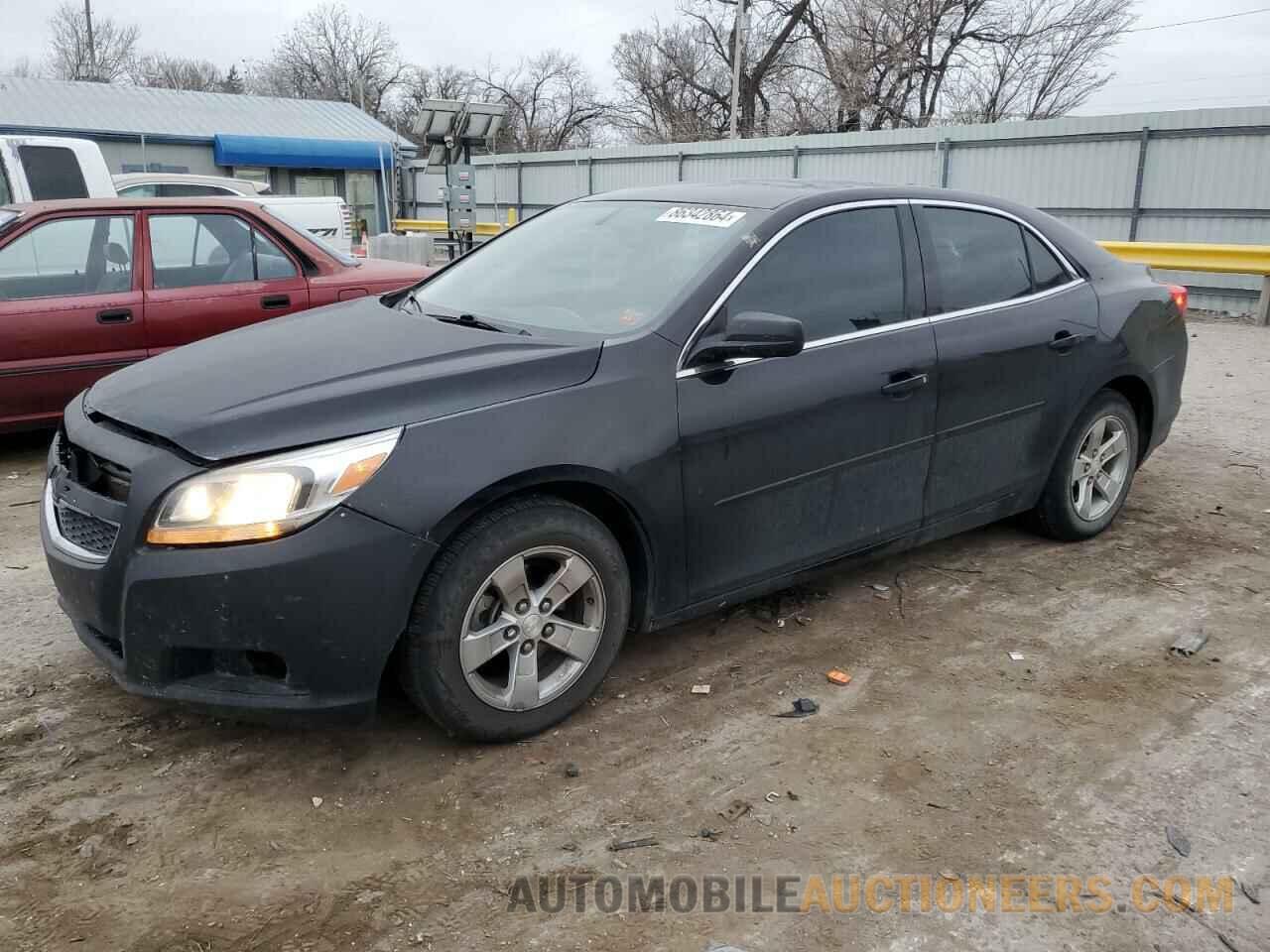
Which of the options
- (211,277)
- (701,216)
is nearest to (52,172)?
(211,277)

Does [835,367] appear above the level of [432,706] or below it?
above

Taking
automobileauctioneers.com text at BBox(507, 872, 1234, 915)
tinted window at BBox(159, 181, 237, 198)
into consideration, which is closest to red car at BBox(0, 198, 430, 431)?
automobileauctioneers.com text at BBox(507, 872, 1234, 915)

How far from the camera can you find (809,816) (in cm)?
284

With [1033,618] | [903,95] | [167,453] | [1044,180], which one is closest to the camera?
[167,453]

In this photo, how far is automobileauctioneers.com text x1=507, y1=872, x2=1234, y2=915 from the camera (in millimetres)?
2484

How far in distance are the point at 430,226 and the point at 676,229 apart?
22.7 m

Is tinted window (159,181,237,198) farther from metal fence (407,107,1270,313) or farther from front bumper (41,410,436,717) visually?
front bumper (41,410,436,717)

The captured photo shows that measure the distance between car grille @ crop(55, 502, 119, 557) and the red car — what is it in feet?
10.9

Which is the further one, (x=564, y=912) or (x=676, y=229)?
(x=676, y=229)

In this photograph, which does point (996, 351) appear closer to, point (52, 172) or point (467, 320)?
point (467, 320)

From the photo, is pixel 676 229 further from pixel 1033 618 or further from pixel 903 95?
pixel 903 95

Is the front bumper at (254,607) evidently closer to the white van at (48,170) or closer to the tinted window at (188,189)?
the white van at (48,170)

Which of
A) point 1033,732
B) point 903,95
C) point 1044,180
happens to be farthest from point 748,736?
point 903,95

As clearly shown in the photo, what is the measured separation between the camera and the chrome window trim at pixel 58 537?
9.53ft
